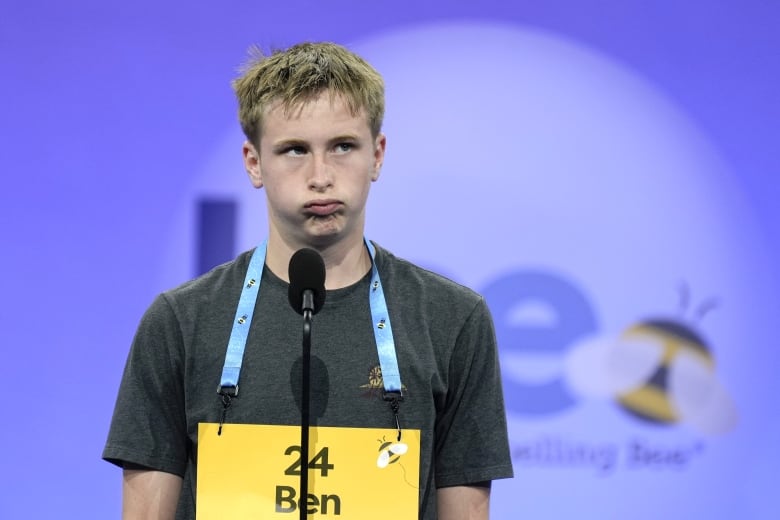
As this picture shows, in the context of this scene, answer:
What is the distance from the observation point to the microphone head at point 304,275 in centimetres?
132

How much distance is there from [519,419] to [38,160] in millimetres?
1563

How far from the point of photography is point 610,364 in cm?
282

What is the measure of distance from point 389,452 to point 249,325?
0.93 ft

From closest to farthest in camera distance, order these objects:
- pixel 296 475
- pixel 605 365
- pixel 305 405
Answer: pixel 305 405
pixel 296 475
pixel 605 365

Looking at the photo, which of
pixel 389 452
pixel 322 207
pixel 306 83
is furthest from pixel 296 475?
pixel 306 83

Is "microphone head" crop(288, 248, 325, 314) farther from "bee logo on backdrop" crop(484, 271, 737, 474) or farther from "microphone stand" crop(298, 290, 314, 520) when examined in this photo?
"bee logo on backdrop" crop(484, 271, 737, 474)

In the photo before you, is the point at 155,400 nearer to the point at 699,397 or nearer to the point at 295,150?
the point at 295,150

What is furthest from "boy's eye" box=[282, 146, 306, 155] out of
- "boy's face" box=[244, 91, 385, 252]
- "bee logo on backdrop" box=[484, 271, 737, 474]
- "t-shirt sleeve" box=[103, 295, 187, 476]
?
"bee logo on backdrop" box=[484, 271, 737, 474]

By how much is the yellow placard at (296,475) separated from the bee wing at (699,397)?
1.60 meters

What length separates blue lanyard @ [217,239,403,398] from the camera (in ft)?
4.76

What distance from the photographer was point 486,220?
2857 mm

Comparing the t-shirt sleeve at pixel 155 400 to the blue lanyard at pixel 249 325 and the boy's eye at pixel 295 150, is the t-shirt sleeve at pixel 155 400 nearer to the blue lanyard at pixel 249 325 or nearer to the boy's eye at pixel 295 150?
the blue lanyard at pixel 249 325

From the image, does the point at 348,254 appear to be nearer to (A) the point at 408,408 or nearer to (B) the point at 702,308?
(A) the point at 408,408

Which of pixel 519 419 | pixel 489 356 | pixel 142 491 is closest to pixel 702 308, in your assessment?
pixel 519 419
